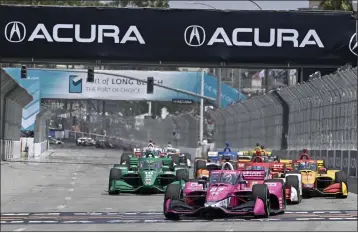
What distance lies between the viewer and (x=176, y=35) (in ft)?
108

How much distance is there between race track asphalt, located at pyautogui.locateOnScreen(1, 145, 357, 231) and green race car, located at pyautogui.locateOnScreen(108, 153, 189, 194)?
0.42 metres

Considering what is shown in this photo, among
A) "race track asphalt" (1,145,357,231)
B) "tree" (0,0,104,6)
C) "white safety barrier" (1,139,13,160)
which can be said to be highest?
"tree" (0,0,104,6)

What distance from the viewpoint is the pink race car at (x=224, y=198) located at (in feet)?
61.6

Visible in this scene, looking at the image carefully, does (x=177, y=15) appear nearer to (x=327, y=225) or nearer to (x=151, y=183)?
(x=151, y=183)

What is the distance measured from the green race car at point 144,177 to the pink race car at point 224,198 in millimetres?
5898

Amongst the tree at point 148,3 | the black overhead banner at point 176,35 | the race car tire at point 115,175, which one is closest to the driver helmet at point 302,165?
the race car tire at point 115,175

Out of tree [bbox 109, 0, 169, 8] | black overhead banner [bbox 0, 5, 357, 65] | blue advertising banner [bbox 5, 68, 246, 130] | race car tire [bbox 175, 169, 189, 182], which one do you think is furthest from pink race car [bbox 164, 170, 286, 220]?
tree [bbox 109, 0, 169, 8]

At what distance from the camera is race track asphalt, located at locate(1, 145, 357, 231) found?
54.3 ft

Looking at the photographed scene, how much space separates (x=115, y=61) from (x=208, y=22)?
11.2 feet

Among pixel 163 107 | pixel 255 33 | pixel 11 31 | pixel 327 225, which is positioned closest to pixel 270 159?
pixel 255 33

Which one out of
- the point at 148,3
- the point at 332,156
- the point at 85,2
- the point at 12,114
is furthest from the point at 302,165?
the point at 85,2

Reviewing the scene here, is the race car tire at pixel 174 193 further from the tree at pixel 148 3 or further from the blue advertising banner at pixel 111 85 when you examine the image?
the tree at pixel 148 3

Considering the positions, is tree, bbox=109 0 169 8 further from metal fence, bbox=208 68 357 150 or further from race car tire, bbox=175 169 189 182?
race car tire, bbox=175 169 189 182

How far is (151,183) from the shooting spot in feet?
87.4
